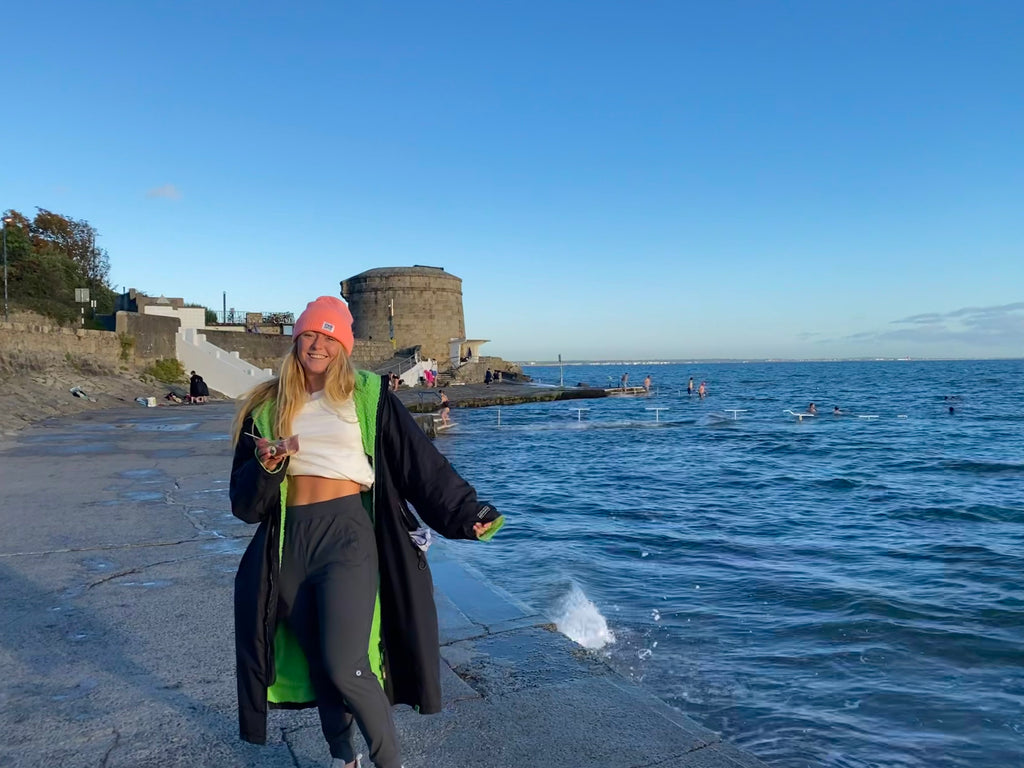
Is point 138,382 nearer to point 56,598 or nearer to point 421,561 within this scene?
point 56,598

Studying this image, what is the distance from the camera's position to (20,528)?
17.2ft

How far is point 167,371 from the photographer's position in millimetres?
24422

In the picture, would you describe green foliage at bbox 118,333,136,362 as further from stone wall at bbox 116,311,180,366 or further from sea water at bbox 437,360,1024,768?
sea water at bbox 437,360,1024,768

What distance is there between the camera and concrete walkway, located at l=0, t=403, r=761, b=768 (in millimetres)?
2453

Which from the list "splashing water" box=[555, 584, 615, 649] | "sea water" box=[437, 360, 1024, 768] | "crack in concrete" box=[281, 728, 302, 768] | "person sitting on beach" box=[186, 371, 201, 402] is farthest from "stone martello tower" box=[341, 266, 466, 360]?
"crack in concrete" box=[281, 728, 302, 768]

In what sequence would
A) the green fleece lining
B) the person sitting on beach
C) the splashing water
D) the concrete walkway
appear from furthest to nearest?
the person sitting on beach → the splashing water → the concrete walkway → the green fleece lining

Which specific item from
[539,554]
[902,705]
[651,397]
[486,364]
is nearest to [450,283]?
[486,364]

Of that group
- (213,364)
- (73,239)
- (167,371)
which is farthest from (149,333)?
(73,239)

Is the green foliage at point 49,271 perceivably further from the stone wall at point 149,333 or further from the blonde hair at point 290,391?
the blonde hair at point 290,391

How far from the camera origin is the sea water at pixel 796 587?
4.15 metres

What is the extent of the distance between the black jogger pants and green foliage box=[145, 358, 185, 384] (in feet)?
78.1

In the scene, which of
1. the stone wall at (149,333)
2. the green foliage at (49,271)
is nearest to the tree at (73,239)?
the green foliage at (49,271)

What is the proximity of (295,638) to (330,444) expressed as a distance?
0.55 m

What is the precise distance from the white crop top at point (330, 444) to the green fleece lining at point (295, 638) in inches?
1.1
